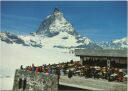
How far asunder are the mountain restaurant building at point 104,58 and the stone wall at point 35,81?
31.5 feet

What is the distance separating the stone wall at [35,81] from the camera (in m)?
30.7

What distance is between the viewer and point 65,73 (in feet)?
108

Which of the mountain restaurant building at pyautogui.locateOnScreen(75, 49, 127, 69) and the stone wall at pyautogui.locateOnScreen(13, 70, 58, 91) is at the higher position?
the mountain restaurant building at pyautogui.locateOnScreen(75, 49, 127, 69)

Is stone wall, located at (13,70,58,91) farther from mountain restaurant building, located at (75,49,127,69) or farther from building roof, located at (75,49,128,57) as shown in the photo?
building roof, located at (75,49,128,57)

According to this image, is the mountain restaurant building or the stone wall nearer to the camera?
the stone wall

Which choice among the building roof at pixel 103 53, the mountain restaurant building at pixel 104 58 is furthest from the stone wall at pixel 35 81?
the building roof at pixel 103 53

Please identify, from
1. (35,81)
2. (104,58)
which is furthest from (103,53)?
(35,81)

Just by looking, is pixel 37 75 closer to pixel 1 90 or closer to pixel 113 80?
pixel 113 80

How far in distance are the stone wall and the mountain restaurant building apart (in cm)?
959

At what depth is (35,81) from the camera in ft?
107

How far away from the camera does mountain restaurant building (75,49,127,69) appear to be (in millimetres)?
36406

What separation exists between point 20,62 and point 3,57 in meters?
9.73

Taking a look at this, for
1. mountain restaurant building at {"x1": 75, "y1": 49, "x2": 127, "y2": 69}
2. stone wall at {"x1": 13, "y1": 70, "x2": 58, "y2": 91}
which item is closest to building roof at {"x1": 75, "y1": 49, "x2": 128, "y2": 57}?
mountain restaurant building at {"x1": 75, "y1": 49, "x2": 127, "y2": 69}

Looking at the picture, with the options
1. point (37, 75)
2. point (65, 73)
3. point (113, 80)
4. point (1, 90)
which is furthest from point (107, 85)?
point (1, 90)
